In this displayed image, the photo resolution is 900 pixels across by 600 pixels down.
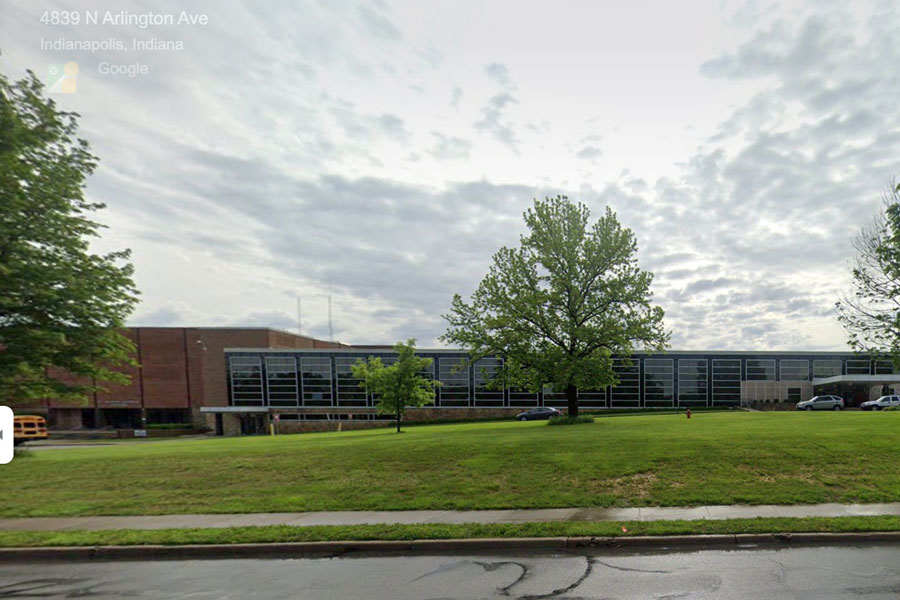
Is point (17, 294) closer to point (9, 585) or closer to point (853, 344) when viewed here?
point (9, 585)

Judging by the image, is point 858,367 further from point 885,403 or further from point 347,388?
point 347,388

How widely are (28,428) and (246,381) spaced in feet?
74.1

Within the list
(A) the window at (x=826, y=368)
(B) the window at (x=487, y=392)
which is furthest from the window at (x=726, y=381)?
(B) the window at (x=487, y=392)

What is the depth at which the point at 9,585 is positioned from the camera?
690cm

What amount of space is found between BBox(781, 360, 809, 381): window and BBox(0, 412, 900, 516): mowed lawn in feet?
158

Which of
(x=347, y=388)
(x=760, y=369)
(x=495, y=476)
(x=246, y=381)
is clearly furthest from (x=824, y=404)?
(x=246, y=381)

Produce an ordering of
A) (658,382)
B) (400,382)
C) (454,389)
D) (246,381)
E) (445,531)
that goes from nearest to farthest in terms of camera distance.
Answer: (445,531) < (400,382) < (658,382) < (454,389) < (246,381)

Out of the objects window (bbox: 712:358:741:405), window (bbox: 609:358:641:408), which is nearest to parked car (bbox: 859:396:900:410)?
window (bbox: 712:358:741:405)

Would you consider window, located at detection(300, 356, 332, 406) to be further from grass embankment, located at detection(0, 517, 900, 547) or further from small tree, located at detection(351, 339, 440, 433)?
grass embankment, located at detection(0, 517, 900, 547)

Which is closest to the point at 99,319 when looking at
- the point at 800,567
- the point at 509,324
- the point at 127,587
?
the point at 127,587

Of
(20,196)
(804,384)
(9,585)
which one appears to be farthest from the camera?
(804,384)

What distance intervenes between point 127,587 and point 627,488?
9799 millimetres

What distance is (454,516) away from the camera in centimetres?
904

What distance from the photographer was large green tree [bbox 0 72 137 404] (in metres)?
12.4
